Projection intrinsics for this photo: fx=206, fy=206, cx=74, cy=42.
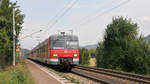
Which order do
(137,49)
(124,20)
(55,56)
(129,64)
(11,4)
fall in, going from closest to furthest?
(55,56) → (137,49) → (129,64) → (124,20) → (11,4)

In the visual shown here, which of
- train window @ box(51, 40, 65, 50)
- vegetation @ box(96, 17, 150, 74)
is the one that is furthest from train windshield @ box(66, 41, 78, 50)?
vegetation @ box(96, 17, 150, 74)

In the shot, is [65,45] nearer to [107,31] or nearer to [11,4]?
[107,31]

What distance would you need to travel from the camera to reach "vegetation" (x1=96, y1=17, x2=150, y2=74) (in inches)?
742

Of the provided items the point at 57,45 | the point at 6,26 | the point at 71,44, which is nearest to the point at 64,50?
the point at 57,45

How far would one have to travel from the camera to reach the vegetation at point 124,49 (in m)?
18.8

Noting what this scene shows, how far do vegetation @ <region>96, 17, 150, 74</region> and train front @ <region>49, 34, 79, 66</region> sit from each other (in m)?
5.58

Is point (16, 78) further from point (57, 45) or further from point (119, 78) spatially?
point (57, 45)

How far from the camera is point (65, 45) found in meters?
18.5

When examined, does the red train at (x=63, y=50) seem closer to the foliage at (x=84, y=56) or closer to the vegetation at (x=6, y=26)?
A: the vegetation at (x=6, y=26)

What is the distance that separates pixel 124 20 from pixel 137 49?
5948mm

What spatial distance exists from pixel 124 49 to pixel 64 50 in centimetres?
746

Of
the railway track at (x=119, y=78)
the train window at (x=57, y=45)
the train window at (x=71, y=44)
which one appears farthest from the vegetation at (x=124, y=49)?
the train window at (x=57, y=45)

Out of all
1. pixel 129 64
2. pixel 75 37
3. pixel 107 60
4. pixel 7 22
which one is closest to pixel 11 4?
pixel 7 22

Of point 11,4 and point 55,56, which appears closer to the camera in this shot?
point 55,56
